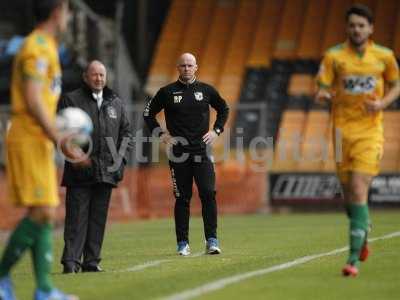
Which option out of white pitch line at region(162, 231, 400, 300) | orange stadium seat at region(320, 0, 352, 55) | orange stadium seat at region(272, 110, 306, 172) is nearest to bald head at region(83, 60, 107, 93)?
white pitch line at region(162, 231, 400, 300)

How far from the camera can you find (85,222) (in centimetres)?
1248

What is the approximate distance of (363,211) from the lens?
10648mm

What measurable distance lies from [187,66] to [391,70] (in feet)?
12.8

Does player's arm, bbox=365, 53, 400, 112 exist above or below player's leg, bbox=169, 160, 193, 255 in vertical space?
above

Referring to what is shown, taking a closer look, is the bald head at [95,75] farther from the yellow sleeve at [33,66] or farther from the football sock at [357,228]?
the yellow sleeve at [33,66]

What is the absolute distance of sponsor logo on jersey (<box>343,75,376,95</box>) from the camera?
10.7 metres

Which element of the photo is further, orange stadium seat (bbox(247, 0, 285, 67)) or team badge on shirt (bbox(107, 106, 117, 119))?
orange stadium seat (bbox(247, 0, 285, 67))

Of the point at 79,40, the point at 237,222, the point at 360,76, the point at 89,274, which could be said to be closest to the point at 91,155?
the point at 89,274

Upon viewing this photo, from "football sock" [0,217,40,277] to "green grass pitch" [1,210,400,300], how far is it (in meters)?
0.77

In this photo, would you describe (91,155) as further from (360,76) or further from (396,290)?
(396,290)

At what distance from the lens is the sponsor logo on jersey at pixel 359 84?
35.1 feet

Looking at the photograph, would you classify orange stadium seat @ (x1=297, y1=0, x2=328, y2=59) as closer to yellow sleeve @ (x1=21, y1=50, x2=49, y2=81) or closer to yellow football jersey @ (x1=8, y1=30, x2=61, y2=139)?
yellow football jersey @ (x1=8, y1=30, x2=61, y2=139)

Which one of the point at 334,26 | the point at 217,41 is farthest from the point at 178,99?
the point at 217,41

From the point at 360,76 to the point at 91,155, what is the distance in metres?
3.17
